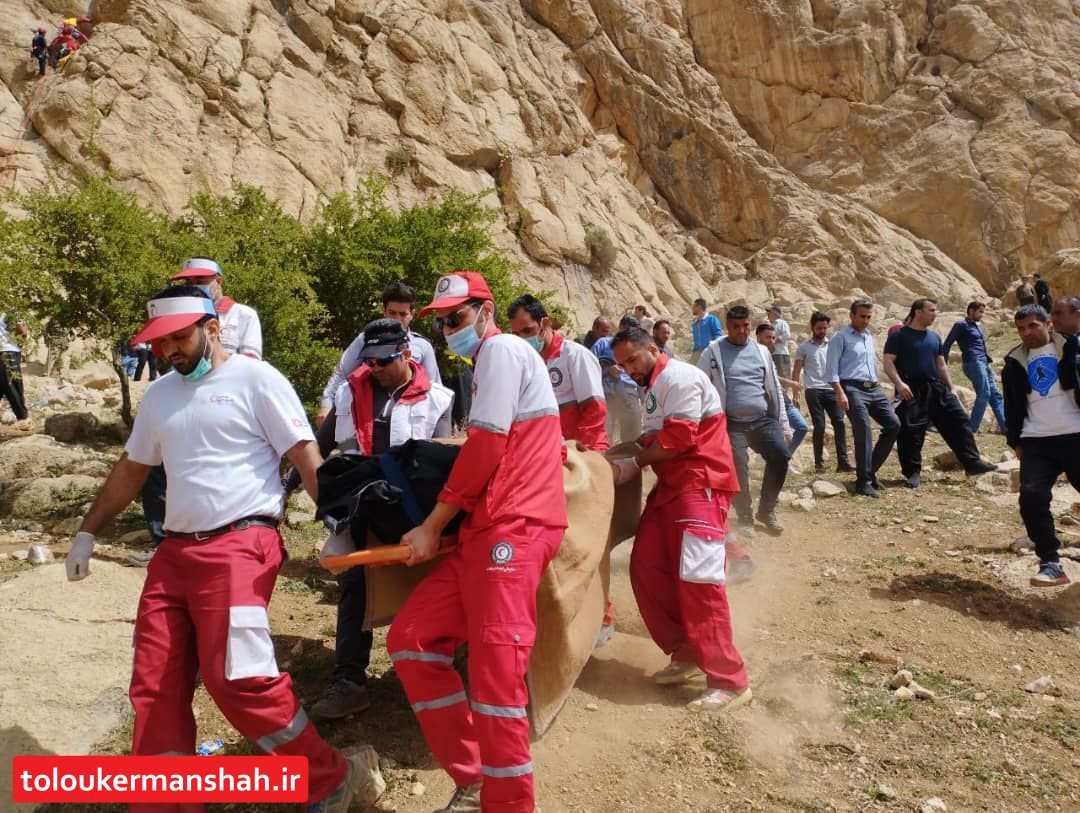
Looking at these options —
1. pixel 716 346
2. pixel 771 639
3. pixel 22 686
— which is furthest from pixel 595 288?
pixel 22 686

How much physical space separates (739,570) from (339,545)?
363cm

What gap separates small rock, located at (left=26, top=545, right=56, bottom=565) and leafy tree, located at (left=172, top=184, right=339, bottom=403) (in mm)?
3174

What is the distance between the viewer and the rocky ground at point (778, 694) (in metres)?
3.19

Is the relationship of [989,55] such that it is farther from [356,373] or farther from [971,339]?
[356,373]

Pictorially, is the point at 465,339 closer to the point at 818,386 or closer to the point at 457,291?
the point at 457,291

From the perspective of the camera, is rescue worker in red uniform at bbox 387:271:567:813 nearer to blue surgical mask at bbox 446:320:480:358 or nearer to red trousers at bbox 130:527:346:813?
blue surgical mask at bbox 446:320:480:358

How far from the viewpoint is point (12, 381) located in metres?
9.70

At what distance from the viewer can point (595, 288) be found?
23828mm

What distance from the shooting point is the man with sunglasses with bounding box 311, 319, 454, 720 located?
3.75 meters

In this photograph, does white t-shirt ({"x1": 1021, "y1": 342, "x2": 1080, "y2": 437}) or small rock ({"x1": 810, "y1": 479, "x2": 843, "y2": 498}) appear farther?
small rock ({"x1": 810, "y1": 479, "x2": 843, "y2": 498})

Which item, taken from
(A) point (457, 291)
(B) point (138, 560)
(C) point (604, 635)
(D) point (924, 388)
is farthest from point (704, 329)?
(A) point (457, 291)

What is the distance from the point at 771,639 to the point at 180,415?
3.74 metres

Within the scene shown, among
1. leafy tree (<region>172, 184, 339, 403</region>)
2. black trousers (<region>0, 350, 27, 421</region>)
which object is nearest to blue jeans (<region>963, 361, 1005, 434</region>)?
leafy tree (<region>172, 184, 339, 403</region>)

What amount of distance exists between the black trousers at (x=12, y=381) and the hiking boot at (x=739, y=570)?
880 cm
